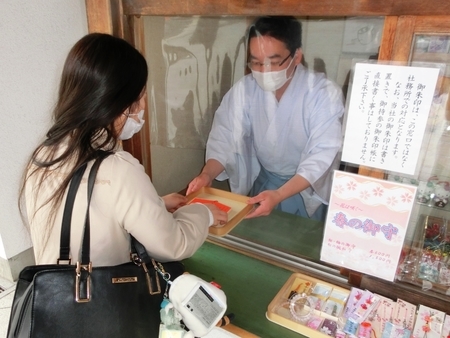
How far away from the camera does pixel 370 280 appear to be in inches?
40.9

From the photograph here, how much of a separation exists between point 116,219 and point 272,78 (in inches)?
38.4

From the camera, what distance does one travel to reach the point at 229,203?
4.65 feet

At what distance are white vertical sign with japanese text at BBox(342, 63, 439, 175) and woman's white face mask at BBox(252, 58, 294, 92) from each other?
2.02ft

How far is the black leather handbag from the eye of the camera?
0.72m

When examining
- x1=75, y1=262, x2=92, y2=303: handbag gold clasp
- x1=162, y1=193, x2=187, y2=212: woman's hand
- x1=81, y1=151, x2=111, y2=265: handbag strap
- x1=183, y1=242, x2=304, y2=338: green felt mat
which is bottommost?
x1=183, y1=242, x2=304, y2=338: green felt mat

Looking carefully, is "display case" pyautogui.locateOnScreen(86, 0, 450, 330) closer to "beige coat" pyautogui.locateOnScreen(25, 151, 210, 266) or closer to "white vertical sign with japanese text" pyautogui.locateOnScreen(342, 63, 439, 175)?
"white vertical sign with japanese text" pyautogui.locateOnScreen(342, 63, 439, 175)

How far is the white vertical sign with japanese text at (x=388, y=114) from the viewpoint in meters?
0.82

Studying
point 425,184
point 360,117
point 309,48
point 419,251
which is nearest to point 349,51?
point 309,48

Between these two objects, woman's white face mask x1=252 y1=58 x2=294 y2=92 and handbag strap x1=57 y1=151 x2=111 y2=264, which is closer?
handbag strap x1=57 y1=151 x2=111 y2=264

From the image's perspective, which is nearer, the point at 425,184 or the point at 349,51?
the point at 425,184

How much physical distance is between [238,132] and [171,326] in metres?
1.14

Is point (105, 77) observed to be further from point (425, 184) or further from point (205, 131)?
point (205, 131)

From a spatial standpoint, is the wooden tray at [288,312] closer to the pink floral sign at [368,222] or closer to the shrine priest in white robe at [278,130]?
the pink floral sign at [368,222]

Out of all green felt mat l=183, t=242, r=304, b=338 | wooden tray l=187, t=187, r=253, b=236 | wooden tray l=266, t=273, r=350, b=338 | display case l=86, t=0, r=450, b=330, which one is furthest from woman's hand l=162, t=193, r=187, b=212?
wooden tray l=266, t=273, r=350, b=338
